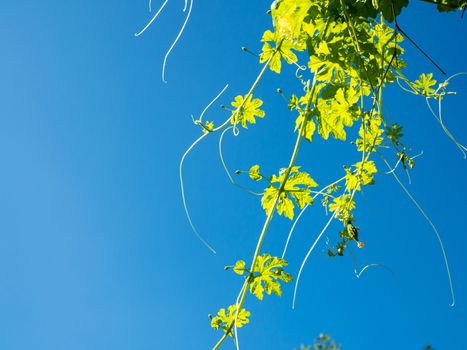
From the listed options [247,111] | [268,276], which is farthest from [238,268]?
[247,111]

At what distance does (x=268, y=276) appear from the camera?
142 centimetres

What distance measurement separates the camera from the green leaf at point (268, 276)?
1417 millimetres

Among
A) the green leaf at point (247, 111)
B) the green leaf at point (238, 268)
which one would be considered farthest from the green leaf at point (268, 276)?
the green leaf at point (247, 111)

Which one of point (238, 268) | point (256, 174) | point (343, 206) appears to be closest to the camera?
point (238, 268)

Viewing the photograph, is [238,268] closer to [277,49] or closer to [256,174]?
[256,174]

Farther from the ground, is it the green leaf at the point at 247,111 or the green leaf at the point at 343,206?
the green leaf at the point at 247,111

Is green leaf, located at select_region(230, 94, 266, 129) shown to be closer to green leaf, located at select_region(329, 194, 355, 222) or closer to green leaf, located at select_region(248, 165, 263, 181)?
green leaf, located at select_region(248, 165, 263, 181)

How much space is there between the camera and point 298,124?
1.54 meters

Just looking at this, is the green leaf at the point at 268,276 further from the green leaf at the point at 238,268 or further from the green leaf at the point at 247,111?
→ the green leaf at the point at 247,111

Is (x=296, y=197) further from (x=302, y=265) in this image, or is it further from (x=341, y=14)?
(x=341, y=14)

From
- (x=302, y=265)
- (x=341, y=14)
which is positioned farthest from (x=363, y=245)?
(x=341, y=14)

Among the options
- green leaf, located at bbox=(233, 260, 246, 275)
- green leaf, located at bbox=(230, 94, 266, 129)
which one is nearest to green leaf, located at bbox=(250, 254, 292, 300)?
green leaf, located at bbox=(233, 260, 246, 275)

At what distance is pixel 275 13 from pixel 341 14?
0.58 ft

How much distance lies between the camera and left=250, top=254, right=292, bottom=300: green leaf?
1.42 metres
